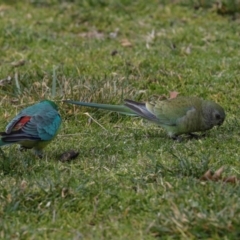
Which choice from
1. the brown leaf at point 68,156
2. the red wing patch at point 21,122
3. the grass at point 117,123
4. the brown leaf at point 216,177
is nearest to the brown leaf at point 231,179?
the brown leaf at point 216,177

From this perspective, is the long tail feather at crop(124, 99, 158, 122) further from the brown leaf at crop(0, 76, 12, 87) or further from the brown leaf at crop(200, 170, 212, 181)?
the brown leaf at crop(0, 76, 12, 87)

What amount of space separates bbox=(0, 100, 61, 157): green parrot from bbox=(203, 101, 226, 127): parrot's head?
1.19 m

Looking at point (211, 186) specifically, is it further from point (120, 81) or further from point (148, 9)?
point (148, 9)

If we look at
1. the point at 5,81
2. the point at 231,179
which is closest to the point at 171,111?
the point at 231,179

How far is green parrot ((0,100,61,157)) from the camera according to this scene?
19.3 ft

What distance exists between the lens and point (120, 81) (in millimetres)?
7828

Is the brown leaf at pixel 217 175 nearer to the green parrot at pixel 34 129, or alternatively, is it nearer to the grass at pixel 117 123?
the grass at pixel 117 123

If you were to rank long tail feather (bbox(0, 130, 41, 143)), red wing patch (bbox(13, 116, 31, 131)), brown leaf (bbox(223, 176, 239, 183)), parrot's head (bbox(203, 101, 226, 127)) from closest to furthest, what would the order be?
brown leaf (bbox(223, 176, 239, 183)) → long tail feather (bbox(0, 130, 41, 143)) → red wing patch (bbox(13, 116, 31, 131)) → parrot's head (bbox(203, 101, 226, 127))

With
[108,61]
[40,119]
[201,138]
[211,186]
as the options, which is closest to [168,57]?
[108,61]

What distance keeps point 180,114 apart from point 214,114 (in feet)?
0.87

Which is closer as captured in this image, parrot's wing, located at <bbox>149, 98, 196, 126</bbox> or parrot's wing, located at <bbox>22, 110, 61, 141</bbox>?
parrot's wing, located at <bbox>22, 110, 61, 141</bbox>

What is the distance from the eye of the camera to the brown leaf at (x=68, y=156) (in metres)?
6.10

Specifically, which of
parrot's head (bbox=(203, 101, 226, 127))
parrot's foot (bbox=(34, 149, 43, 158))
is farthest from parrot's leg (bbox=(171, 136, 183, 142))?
parrot's foot (bbox=(34, 149, 43, 158))

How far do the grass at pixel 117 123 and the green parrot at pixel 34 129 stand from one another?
0.35ft
